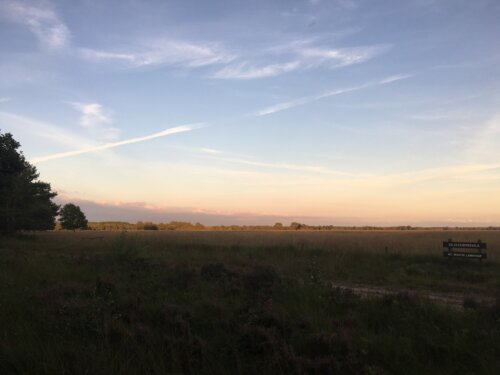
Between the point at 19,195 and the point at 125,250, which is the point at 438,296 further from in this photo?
the point at 19,195

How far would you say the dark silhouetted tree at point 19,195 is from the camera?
28812 millimetres

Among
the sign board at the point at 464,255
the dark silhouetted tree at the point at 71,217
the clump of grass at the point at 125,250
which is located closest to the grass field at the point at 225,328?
the clump of grass at the point at 125,250

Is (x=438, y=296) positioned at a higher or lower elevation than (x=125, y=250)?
lower

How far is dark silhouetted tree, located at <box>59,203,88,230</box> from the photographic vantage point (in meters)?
86.1

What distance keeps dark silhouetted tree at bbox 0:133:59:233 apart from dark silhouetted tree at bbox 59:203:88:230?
31.9 m

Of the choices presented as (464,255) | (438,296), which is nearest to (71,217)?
(464,255)

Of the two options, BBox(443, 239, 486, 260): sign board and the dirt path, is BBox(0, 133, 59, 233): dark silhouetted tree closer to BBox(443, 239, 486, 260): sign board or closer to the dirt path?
the dirt path

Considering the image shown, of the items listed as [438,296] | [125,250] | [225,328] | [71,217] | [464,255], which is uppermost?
[71,217]

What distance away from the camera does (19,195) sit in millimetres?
44688

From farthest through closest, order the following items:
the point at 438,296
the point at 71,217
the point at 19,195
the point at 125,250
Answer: the point at 71,217, the point at 19,195, the point at 125,250, the point at 438,296

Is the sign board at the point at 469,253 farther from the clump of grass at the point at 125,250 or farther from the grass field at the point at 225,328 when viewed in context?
the clump of grass at the point at 125,250

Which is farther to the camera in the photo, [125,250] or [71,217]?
[71,217]

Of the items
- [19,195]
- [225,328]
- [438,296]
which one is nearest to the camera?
[225,328]

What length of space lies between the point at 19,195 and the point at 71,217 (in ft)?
145
